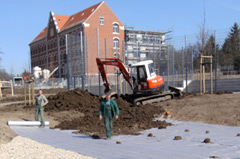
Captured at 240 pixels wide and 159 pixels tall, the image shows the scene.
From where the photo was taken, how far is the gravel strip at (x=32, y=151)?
799 centimetres

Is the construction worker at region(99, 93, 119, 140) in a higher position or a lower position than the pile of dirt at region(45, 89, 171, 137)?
higher

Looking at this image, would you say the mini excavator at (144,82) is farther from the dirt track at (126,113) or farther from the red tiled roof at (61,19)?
the red tiled roof at (61,19)

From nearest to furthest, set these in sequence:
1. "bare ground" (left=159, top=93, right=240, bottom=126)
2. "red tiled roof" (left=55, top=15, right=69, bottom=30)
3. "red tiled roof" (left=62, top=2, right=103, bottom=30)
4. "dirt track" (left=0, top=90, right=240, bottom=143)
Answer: "dirt track" (left=0, top=90, right=240, bottom=143) < "bare ground" (left=159, top=93, right=240, bottom=126) < "red tiled roof" (left=62, top=2, right=103, bottom=30) < "red tiled roof" (left=55, top=15, right=69, bottom=30)

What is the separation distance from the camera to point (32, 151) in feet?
28.6

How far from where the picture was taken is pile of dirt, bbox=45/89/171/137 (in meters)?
12.4

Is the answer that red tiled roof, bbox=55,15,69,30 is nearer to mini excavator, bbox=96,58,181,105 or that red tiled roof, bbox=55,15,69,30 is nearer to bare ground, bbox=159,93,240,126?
mini excavator, bbox=96,58,181,105

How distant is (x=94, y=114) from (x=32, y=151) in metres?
6.98

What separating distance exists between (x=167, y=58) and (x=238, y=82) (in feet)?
20.4

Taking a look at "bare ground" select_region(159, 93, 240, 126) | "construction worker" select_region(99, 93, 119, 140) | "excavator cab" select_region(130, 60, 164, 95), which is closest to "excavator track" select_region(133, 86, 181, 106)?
"excavator cab" select_region(130, 60, 164, 95)

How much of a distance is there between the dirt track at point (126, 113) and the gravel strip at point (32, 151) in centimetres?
92

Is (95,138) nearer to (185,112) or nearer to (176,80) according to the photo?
(185,112)

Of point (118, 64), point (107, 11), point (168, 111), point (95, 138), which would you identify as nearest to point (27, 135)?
point (95, 138)

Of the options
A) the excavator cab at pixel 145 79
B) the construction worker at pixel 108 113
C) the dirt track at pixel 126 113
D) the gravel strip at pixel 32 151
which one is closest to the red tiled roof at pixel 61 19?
the dirt track at pixel 126 113

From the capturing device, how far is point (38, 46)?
73812 millimetres
